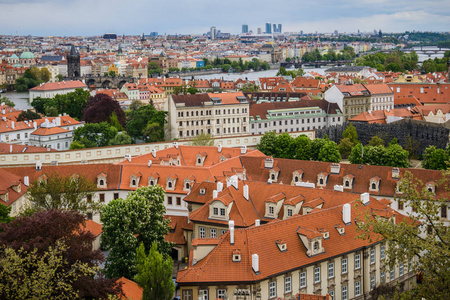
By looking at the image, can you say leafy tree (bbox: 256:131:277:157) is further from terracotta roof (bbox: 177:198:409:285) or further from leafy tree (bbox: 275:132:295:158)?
terracotta roof (bbox: 177:198:409:285)

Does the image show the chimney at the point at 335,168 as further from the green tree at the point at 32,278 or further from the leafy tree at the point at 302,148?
the green tree at the point at 32,278

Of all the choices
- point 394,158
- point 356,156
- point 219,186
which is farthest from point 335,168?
point 356,156

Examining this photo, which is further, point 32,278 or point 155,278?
point 155,278

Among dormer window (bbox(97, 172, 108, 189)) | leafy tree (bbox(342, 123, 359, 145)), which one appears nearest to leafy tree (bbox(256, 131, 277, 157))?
leafy tree (bbox(342, 123, 359, 145))

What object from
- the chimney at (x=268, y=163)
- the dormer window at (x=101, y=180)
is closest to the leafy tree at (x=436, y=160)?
the chimney at (x=268, y=163)

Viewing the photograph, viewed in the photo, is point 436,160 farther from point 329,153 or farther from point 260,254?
point 260,254
